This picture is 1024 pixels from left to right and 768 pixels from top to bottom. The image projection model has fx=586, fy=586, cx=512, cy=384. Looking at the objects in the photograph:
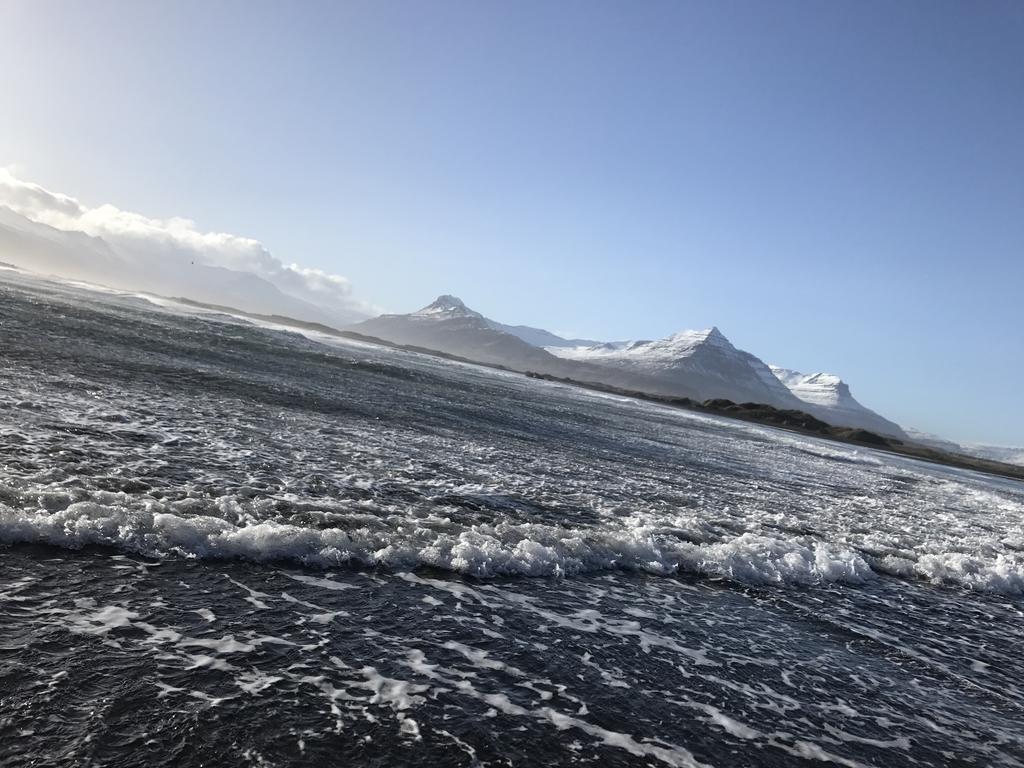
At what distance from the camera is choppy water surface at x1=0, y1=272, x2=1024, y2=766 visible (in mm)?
5020

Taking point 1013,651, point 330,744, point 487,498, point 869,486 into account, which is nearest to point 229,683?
point 330,744

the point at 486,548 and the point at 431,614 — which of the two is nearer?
the point at 431,614

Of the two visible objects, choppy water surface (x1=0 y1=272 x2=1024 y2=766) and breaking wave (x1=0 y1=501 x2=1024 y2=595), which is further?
breaking wave (x1=0 y1=501 x2=1024 y2=595)

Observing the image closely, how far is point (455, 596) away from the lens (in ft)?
26.5

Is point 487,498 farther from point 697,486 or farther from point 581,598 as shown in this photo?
point 697,486

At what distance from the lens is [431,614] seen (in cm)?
731

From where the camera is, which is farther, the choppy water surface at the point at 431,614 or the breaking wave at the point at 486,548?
the breaking wave at the point at 486,548

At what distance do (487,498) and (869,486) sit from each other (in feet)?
85.9

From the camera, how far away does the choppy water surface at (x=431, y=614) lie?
16.5 feet

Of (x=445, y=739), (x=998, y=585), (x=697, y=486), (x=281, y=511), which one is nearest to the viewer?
(x=445, y=739)

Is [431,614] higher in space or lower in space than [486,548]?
lower

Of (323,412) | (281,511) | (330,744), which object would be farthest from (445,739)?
(323,412)

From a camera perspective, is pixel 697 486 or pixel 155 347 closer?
pixel 697 486

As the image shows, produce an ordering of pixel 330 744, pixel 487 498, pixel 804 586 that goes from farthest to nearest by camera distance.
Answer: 1. pixel 487 498
2. pixel 804 586
3. pixel 330 744
